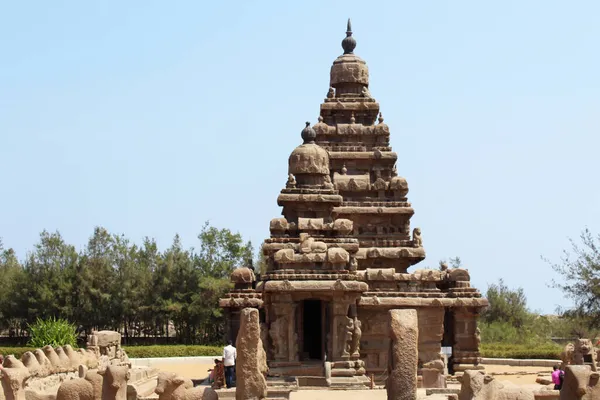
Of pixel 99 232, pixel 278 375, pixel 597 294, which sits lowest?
pixel 278 375

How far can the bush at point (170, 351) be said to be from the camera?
49.0 meters

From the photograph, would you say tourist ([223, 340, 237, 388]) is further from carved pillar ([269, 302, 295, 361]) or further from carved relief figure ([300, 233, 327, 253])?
carved relief figure ([300, 233, 327, 253])

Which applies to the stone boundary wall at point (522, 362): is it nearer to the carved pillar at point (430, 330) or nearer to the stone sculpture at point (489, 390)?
the carved pillar at point (430, 330)

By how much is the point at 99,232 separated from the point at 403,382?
46701 millimetres

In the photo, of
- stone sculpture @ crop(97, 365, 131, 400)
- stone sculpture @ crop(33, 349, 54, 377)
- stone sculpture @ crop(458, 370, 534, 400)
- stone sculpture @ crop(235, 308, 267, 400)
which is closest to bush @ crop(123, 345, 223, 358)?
stone sculpture @ crop(33, 349, 54, 377)

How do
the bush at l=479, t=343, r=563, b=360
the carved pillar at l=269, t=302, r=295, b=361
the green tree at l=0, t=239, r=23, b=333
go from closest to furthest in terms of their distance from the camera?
the carved pillar at l=269, t=302, r=295, b=361
the bush at l=479, t=343, r=563, b=360
the green tree at l=0, t=239, r=23, b=333

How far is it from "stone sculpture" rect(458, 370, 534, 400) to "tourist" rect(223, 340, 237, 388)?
11.0 m

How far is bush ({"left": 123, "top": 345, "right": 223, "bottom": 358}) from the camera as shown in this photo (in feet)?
161

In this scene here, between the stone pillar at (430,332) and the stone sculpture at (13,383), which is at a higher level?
the stone pillar at (430,332)

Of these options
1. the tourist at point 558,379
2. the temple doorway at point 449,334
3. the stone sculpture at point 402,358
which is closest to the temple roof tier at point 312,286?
the temple doorway at point 449,334

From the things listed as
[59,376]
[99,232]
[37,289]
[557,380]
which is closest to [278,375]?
[59,376]

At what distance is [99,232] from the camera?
209 ft

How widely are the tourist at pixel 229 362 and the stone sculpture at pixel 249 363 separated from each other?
6.93 m

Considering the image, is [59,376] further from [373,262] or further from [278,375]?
[373,262]
